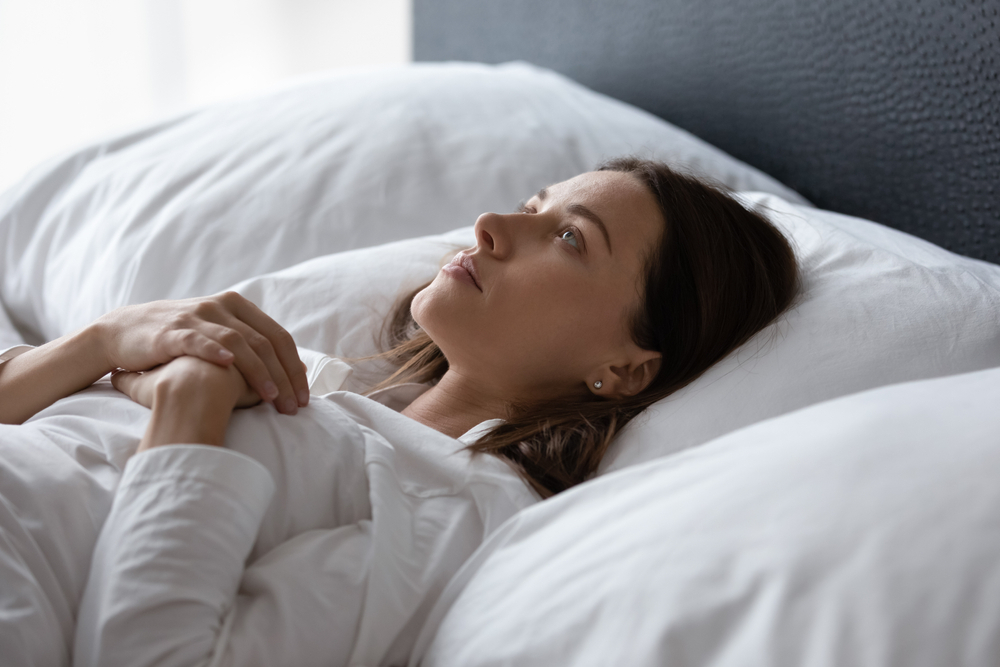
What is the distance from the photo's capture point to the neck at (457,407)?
3.06 ft

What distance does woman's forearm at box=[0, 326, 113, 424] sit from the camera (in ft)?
2.68

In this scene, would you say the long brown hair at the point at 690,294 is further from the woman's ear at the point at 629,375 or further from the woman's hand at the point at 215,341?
the woman's hand at the point at 215,341

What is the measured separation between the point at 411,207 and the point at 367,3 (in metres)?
2.17

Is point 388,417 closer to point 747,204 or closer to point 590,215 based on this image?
point 590,215

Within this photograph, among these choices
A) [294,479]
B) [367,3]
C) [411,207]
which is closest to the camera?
[294,479]

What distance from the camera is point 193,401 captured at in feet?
2.23

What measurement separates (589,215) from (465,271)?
0.15 meters

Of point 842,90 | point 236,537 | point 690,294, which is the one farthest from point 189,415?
point 842,90

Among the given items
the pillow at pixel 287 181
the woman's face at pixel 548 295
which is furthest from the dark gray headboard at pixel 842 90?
the woman's face at pixel 548 295

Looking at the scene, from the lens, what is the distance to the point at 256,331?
79 cm

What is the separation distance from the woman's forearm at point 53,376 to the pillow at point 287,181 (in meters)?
0.33

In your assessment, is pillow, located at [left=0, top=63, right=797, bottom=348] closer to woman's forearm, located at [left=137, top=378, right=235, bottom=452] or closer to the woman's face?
the woman's face

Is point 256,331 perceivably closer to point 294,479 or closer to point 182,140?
point 294,479

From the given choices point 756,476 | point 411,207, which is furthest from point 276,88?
point 756,476
